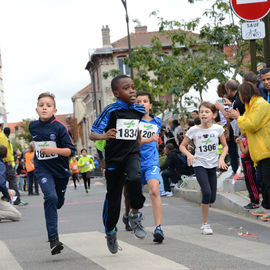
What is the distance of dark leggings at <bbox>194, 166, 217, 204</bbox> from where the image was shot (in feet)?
28.1

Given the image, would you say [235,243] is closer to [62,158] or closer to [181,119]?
[62,158]

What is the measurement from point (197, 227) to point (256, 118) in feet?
6.10

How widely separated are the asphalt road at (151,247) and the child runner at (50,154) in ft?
2.13

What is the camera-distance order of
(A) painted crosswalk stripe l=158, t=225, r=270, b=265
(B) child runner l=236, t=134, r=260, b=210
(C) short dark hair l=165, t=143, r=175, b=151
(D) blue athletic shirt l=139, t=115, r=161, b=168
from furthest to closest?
1. (C) short dark hair l=165, t=143, r=175, b=151
2. (B) child runner l=236, t=134, r=260, b=210
3. (D) blue athletic shirt l=139, t=115, r=161, b=168
4. (A) painted crosswalk stripe l=158, t=225, r=270, b=265

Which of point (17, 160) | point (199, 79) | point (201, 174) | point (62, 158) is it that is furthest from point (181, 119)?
point (62, 158)

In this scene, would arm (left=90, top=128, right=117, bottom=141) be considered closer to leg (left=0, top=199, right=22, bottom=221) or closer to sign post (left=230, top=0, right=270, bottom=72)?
sign post (left=230, top=0, right=270, bottom=72)

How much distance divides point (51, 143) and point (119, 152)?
915 millimetres

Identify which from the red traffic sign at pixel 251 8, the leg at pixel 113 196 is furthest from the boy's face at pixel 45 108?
the red traffic sign at pixel 251 8

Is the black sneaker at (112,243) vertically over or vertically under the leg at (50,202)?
under

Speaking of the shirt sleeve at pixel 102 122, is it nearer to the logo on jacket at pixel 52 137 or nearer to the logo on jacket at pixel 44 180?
the logo on jacket at pixel 52 137

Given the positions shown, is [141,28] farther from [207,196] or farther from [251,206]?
[207,196]

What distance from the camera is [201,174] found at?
864cm

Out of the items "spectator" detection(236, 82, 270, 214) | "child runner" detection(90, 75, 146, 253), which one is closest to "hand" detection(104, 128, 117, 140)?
"child runner" detection(90, 75, 146, 253)

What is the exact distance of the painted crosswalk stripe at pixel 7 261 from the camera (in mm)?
6307
